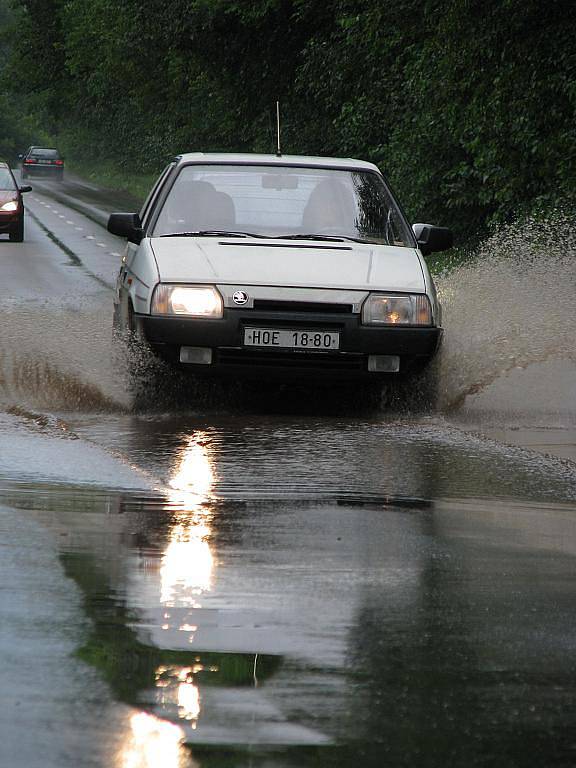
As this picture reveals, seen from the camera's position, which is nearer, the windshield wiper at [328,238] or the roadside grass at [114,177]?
the windshield wiper at [328,238]

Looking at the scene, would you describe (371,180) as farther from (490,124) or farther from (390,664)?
(490,124)

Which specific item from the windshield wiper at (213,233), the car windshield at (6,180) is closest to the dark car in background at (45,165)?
the car windshield at (6,180)

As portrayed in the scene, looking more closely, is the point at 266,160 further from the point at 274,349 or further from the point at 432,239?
the point at 274,349

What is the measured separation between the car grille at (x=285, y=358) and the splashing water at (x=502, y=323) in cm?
88

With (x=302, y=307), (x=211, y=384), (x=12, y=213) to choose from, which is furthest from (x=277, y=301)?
(x=12, y=213)

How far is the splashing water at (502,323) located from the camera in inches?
399

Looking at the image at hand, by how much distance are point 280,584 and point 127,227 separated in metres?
5.31

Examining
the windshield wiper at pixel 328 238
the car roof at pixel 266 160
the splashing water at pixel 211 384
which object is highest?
the car roof at pixel 266 160

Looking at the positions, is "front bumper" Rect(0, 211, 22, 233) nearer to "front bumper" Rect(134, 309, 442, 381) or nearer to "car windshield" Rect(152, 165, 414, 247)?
"car windshield" Rect(152, 165, 414, 247)

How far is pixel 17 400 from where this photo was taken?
9.47 metres

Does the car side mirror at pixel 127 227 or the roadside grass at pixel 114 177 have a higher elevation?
the car side mirror at pixel 127 227

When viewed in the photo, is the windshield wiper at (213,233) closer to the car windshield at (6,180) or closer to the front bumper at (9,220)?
the front bumper at (9,220)

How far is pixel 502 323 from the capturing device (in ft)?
38.1

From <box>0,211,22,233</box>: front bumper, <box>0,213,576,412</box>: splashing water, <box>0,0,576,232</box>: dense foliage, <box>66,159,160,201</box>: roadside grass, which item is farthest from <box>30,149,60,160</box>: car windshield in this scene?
<box>0,213,576,412</box>: splashing water
